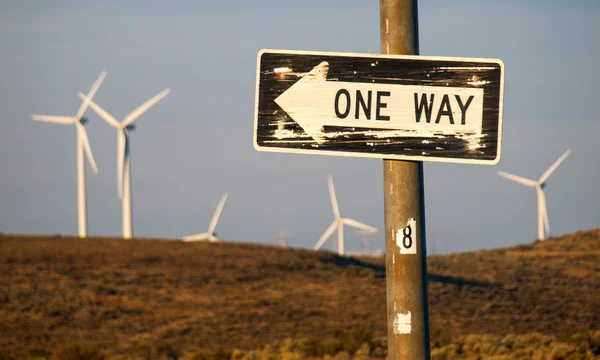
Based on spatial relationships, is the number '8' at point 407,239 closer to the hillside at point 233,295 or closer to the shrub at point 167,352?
the hillside at point 233,295

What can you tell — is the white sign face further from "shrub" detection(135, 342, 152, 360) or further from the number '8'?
→ "shrub" detection(135, 342, 152, 360)

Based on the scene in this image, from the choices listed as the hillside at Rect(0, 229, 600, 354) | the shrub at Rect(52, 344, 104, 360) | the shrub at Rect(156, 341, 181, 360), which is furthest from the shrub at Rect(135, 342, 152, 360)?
the shrub at Rect(52, 344, 104, 360)

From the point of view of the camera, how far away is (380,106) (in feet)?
14.3

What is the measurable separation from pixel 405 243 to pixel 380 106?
2.31ft

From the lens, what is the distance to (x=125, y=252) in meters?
64.4

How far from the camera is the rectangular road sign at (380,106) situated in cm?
428

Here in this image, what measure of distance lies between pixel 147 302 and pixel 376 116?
159 ft

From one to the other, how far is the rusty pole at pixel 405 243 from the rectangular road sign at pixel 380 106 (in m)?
0.13

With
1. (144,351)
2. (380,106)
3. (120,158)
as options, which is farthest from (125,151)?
(380,106)

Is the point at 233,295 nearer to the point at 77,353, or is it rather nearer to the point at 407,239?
the point at 77,353

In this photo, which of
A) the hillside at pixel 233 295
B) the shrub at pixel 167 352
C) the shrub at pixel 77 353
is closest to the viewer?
the shrub at pixel 77 353

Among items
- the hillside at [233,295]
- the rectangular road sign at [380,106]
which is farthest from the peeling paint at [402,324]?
the hillside at [233,295]

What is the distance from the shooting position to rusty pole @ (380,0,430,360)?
4086 millimetres

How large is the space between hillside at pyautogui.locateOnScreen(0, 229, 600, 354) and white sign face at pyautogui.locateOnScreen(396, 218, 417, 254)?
2847cm
